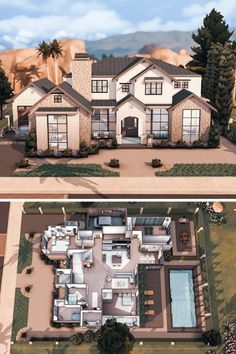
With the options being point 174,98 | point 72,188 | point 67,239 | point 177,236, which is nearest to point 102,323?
point 67,239

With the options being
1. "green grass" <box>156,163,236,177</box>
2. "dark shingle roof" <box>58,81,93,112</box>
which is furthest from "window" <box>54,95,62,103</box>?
"green grass" <box>156,163,236,177</box>

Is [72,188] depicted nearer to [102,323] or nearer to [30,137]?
[30,137]

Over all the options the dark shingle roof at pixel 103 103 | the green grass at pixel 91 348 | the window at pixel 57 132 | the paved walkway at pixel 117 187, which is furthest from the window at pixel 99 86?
the green grass at pixel 91 348

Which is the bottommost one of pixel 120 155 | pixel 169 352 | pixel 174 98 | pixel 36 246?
pixel 169 352

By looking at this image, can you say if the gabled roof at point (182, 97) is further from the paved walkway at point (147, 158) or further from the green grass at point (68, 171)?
the green grass at point (68, 171)

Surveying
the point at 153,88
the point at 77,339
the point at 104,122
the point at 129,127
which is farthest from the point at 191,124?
the point at 77,339
